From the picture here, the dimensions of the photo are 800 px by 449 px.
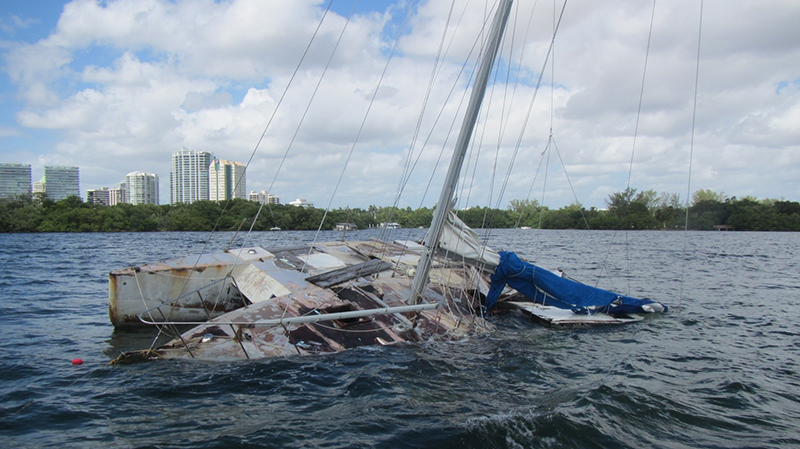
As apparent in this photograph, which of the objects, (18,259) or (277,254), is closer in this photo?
(277,254)

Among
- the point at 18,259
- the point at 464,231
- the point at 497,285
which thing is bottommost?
the point at 18,259

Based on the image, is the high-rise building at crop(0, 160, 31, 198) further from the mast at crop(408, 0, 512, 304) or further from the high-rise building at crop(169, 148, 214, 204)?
the mast at crop(408, 0, 512, 304)

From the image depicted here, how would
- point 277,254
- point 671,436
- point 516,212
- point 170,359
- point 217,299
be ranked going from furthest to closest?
point 516,212
point 277,254
point 217,299
point 170,359
point 671,436

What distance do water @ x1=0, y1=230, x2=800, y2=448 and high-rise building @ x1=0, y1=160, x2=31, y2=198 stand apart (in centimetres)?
21717

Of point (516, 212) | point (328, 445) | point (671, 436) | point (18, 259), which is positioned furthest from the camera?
point (516, 212)

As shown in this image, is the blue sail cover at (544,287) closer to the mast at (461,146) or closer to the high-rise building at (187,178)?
the mast at (461,146)

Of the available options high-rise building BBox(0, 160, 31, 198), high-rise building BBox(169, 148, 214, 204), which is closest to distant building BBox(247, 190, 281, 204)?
high-rise building BBox(169, 148, 214, 204)

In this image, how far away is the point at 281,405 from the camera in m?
7.67

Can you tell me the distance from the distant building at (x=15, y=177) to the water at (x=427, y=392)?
21721 cm

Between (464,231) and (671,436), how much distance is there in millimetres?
8813

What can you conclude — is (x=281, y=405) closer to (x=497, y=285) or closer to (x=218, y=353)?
(x=218, y=353)

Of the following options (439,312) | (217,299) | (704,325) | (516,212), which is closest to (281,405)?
(439,312)

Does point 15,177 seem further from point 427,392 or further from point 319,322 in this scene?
point 427,392

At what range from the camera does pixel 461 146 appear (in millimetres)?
11648
